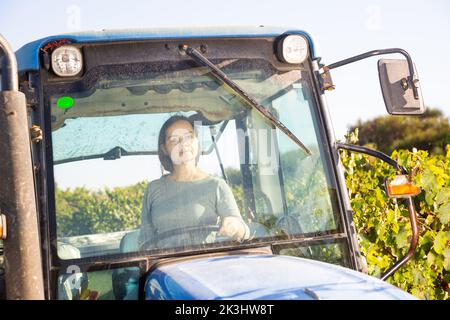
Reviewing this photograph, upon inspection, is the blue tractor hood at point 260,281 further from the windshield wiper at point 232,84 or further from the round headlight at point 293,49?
the round headlight at point 293,49

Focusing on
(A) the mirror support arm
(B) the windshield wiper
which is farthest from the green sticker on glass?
(A) the mirror support arm

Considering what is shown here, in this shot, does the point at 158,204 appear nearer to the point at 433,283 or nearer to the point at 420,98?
the point at 420,98

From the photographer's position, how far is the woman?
3.59m

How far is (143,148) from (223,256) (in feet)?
2.28

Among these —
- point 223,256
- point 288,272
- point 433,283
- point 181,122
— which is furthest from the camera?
point 433,283

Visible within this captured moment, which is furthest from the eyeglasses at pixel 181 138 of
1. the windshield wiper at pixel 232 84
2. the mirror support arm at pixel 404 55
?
the mirror support arm at pixel 404 55

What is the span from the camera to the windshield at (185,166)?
3.59m

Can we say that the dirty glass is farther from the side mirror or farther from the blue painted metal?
the side mirror

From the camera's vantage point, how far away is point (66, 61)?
366cm

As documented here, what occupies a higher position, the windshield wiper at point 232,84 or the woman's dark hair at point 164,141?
the windshield wiper at point 232,84
